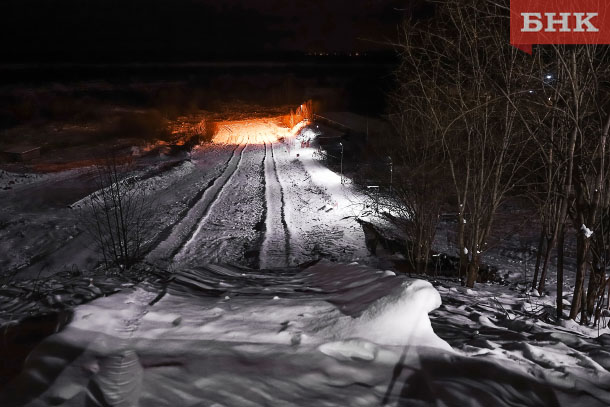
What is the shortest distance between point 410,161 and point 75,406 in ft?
46.7

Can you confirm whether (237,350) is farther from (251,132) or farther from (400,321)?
(251,132)

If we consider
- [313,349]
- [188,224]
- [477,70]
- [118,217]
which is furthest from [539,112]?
[118,217]

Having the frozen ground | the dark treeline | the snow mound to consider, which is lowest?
the frozen ground

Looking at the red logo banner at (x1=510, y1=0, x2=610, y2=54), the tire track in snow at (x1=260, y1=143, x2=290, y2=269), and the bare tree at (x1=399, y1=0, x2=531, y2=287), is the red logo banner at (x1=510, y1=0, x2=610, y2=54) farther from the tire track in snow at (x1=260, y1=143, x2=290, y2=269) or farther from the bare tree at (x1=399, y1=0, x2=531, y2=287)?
the tire track in snow at (x1=260, y1=143, x2=290, y2=269)

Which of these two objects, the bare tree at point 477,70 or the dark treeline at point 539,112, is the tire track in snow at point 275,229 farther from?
the bare tree at point 477,70

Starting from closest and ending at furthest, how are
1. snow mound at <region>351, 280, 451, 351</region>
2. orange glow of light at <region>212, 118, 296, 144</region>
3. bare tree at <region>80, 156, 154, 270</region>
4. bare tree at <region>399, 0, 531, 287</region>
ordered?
snow mound at <region>351, 280, 451, 351</region>
bare tree at <region>399, 0, 531, 287</region>
bare tree at <region>80, 156, 154, 270</region>
orange glow of light at <region>212, 118, 296, 144</region>

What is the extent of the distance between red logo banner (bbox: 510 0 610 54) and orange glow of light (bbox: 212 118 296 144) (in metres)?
54.5

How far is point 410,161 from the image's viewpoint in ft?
53.4

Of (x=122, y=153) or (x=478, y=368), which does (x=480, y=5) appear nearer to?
(x=478, y=368)

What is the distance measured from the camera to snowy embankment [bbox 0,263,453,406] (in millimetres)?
3980

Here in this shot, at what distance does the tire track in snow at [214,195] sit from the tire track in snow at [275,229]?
336cm

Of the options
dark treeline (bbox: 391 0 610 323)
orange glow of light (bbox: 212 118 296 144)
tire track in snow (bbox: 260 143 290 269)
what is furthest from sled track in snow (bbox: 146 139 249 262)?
orange glow of light (bbox: 212 118 296 144)

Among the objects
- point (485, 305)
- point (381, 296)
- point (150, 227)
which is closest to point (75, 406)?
point (381, 296)

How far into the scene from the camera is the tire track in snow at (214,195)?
837 inches
